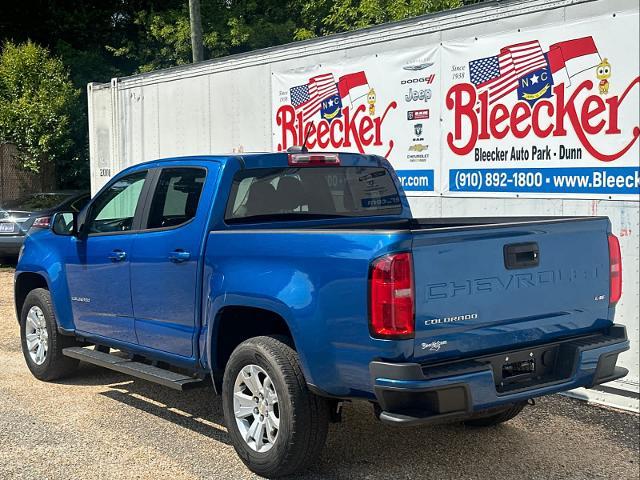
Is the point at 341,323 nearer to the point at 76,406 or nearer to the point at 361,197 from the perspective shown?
the point at 361,197

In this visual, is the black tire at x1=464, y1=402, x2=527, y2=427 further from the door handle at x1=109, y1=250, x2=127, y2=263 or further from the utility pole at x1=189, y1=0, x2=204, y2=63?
the utility pole at x1=189, y1=0, x2=204, y2=63

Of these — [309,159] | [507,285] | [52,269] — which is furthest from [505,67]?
[52,269]

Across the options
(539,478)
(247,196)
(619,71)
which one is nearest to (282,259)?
(247,196)

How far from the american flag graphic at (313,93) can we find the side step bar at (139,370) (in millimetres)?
3792

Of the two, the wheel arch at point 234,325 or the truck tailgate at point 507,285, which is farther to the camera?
the wheel arch at point 234,325

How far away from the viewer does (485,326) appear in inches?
173

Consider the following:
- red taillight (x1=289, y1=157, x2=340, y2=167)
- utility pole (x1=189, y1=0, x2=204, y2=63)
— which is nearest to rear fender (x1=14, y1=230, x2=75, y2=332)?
red taillight (x1=289, y1=157, x2=340, y2=167)

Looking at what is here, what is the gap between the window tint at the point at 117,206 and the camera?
253 inches

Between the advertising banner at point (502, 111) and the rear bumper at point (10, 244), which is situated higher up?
the advertising banner at point (502, 111)

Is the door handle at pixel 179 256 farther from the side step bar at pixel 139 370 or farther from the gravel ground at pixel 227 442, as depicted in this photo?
the gravel ground at pixel 227 442

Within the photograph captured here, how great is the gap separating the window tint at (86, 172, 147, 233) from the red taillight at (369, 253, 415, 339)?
Answer: 2.74 m

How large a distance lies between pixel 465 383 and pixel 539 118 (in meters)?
3.29

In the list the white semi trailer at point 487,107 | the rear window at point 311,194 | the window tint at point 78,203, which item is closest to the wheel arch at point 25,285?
the rear window at point 311,194

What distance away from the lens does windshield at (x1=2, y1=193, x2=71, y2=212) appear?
15.5m
